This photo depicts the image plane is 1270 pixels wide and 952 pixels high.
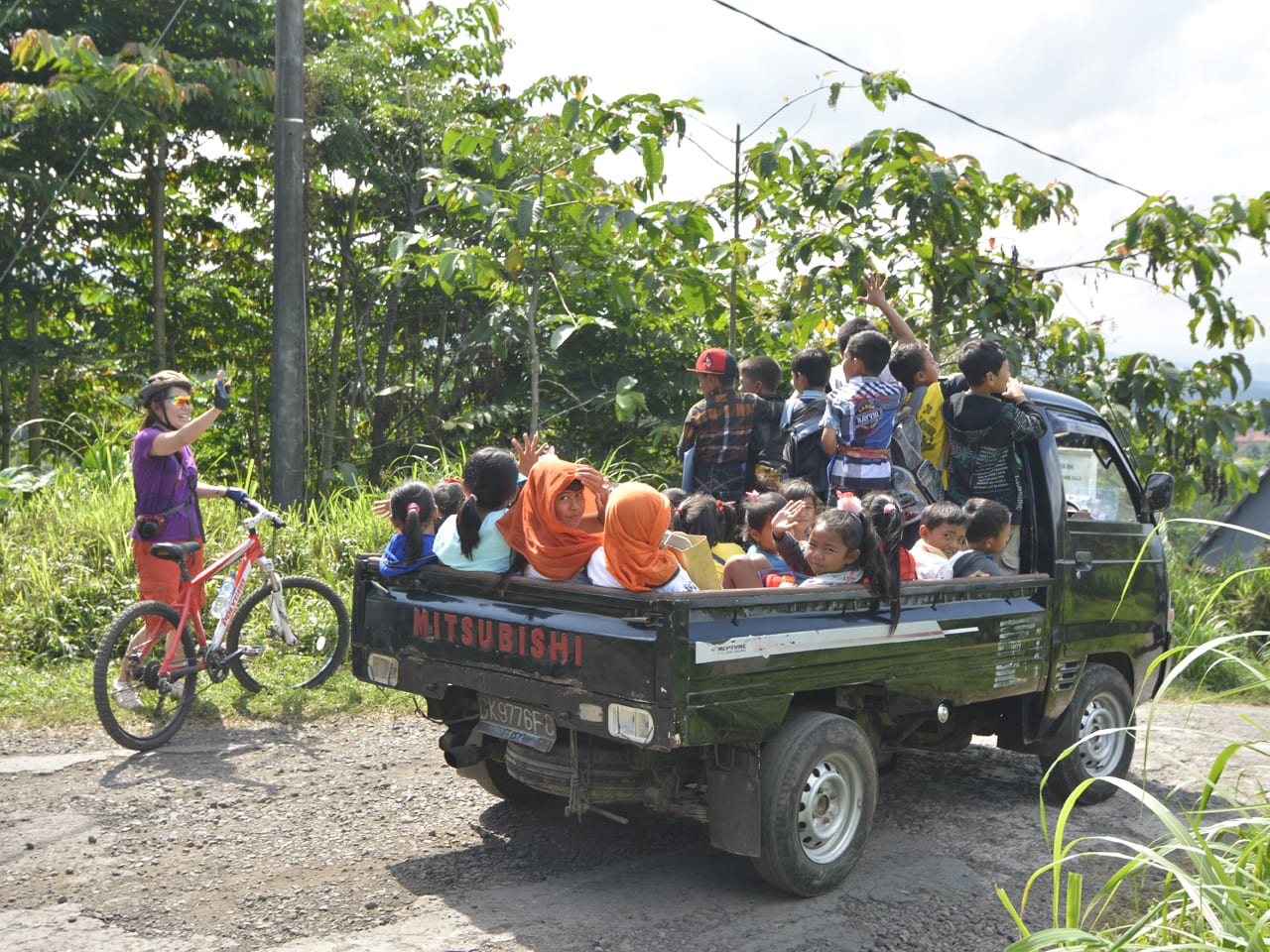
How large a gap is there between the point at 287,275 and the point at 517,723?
226 inches

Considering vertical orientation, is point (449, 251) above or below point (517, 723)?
above

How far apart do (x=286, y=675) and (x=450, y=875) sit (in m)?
3.35

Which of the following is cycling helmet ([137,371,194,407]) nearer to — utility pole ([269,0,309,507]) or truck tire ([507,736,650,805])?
utility pole ([269,0,309,507])

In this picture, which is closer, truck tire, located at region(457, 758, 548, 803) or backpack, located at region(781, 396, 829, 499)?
truck tire, located at region(457, 758, 548, 803)

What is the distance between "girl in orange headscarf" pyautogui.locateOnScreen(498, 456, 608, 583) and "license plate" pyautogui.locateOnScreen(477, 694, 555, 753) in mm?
495

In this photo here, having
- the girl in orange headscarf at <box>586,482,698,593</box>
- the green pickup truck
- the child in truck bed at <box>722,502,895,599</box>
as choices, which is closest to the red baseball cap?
the green pickup truck

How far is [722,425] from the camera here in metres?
6.54

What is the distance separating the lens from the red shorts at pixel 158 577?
6629 mm

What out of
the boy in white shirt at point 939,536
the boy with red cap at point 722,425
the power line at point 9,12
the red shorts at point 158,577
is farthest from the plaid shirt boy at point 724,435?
the power line at point 9,12

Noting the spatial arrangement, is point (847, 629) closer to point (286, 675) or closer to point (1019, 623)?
point (1019, 623)

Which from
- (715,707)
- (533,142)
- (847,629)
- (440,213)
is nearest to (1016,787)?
(847,629)

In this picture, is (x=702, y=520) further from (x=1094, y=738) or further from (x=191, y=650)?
(x=191, y=650)

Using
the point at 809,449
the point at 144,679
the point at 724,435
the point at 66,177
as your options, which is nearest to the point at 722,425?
the point at 724,435

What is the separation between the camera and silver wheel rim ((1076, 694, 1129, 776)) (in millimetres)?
5801
